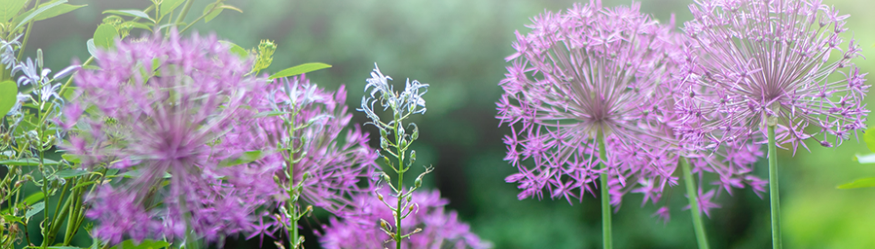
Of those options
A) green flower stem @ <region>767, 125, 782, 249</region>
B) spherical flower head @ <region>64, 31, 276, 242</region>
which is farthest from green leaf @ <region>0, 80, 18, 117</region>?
green flower stem @ <region>767, 125, 782, 249</region>

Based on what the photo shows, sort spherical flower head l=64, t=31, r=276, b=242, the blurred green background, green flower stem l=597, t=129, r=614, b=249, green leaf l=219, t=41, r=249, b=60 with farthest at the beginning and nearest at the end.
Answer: the blurred green background → green flower stem l=597, t=129, r=614, b=249 → green leaf l=219, t=41, r=249, b=60 → spherical flower head l=64, t=31, r=276, b=242

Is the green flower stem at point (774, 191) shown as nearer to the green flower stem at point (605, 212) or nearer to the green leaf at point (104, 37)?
the green flower stem at point (605, 212)

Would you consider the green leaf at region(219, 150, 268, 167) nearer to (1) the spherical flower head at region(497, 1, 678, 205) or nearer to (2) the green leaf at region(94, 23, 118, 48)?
(2) the green leaf at region(94, 23, 118, 48)

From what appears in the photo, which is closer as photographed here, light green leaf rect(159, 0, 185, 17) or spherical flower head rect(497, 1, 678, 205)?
light green leaf rect(159, 0, 185, 17)

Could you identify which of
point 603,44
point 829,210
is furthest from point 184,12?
point 829,210

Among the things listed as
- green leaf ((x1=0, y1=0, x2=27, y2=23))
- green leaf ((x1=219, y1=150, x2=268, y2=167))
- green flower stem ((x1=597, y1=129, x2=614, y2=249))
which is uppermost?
green leaf ((x1=0, y1=0, x2=27, y2=23))

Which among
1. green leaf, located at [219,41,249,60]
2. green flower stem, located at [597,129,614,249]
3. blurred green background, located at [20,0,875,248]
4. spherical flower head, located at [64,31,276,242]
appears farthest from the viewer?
blurred green background, located at [20,0,875,248]

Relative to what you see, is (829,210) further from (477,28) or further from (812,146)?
(477,28)
